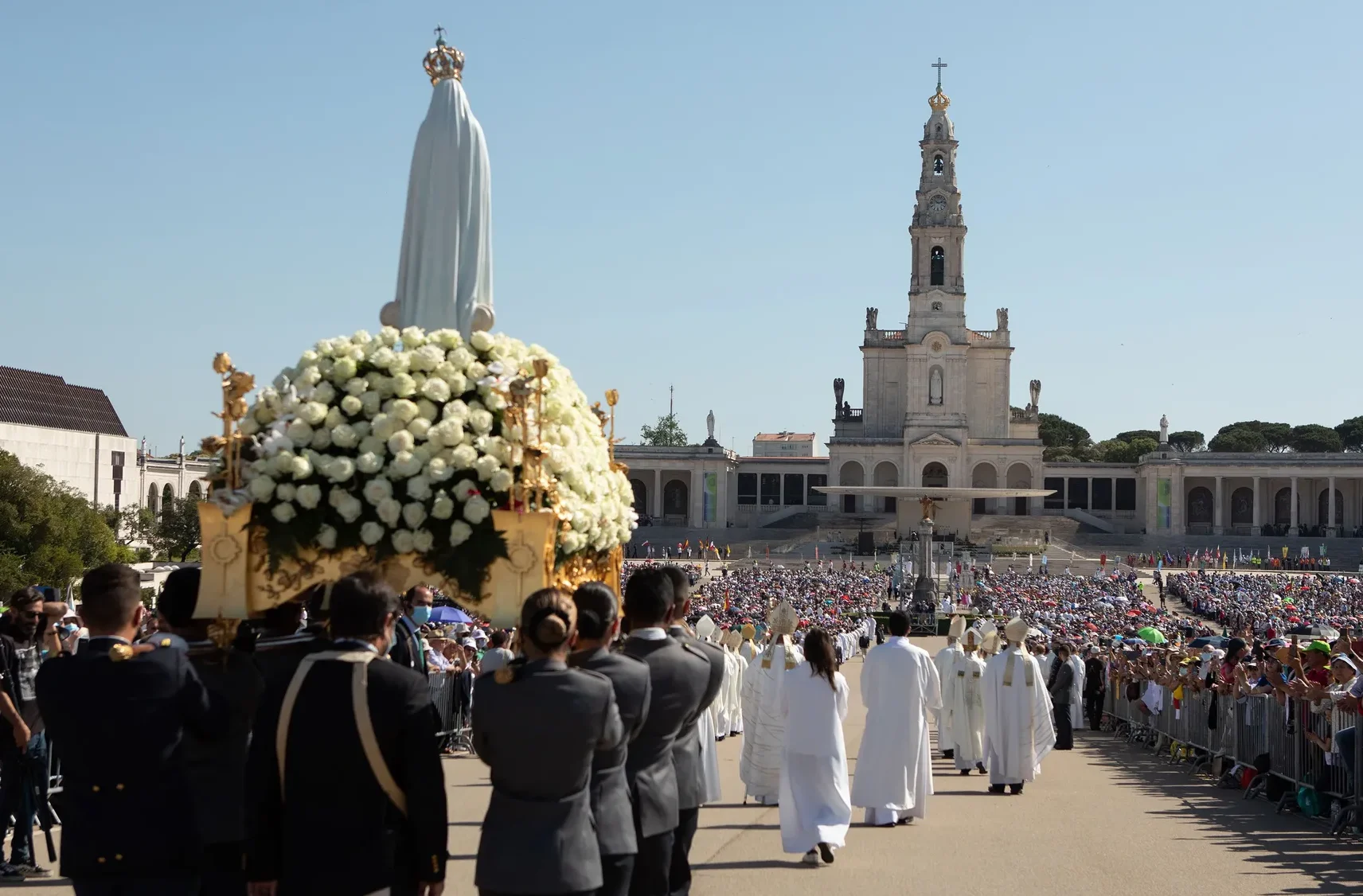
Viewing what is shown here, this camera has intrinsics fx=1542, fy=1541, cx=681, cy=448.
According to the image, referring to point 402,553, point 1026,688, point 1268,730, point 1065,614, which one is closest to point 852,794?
point 1026,688

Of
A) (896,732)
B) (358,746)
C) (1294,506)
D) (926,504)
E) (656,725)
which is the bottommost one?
(896,732)

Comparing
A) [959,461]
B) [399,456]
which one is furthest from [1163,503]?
[399,456]

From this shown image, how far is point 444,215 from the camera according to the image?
26.8 feet

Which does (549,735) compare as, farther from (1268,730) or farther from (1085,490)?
(1085,490)

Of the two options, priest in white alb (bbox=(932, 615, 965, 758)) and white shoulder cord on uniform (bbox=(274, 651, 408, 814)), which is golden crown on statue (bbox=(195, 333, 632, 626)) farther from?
priest in white alb (bbox=(932, 615, 965, 758))

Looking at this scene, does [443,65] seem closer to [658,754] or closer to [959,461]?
[658,754]

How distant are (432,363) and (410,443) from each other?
42 cm

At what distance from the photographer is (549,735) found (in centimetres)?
492

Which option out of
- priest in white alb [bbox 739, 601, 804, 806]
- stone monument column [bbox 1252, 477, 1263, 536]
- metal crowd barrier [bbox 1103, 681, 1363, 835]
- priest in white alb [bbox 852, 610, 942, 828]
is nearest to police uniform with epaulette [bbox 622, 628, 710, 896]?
priest in white alb [bbox 852, 610, 942, 828]

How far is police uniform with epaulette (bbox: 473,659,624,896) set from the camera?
4.92 m

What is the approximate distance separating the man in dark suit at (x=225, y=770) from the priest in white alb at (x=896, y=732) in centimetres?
602

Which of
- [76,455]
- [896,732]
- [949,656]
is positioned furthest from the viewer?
[76,455]

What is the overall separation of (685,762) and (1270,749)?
7.43 meters

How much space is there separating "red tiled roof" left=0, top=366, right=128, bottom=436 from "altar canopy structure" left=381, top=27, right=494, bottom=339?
190 ft
